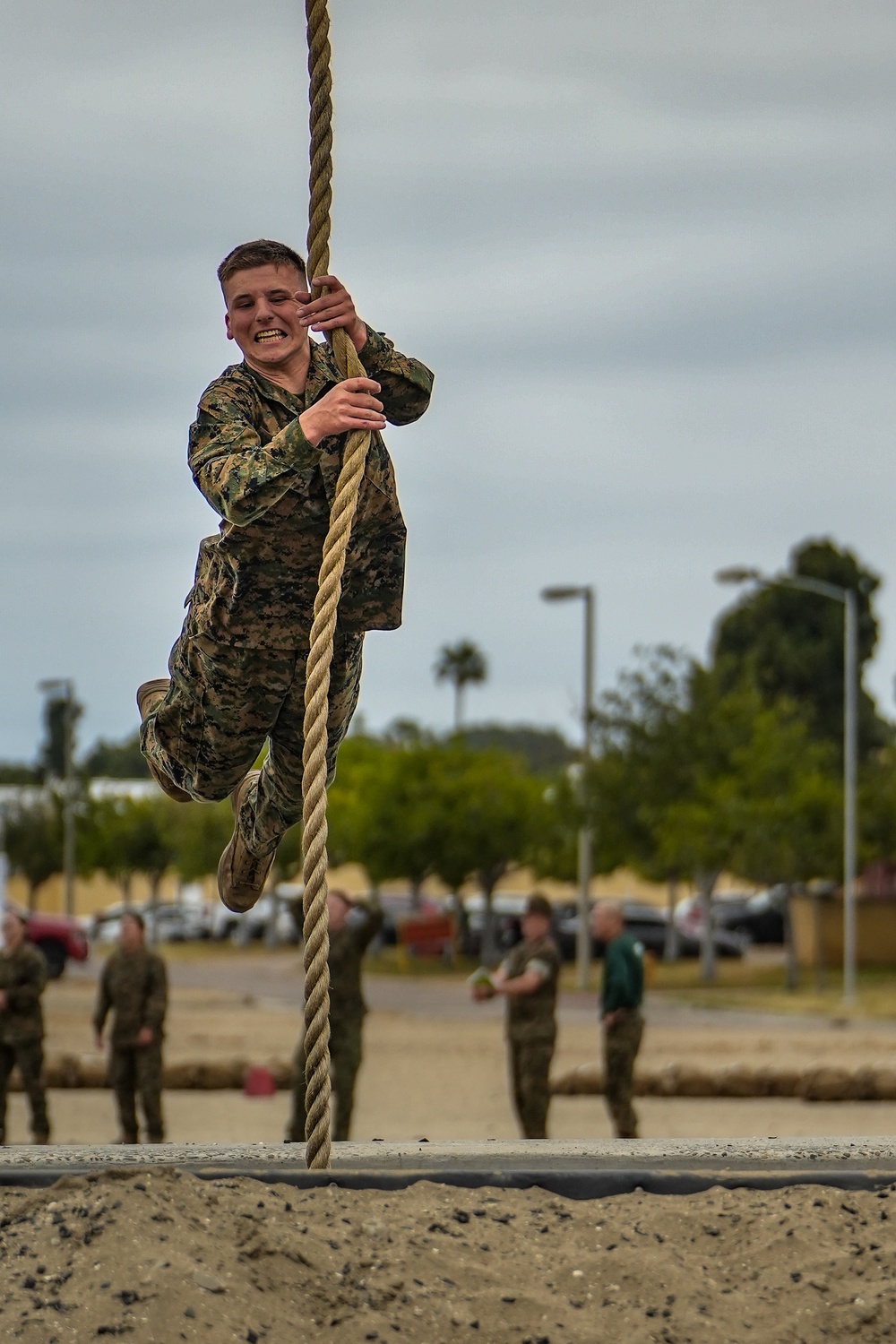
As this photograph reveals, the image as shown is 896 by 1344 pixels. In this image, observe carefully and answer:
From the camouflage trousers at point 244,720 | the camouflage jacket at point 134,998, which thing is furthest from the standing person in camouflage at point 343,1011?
the camouflage trousers at point 244,720

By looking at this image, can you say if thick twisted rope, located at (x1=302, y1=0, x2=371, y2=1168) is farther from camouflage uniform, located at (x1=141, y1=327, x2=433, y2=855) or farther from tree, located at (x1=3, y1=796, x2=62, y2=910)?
tree, located at (x1=3, y1=796, x2=62, y2=910)

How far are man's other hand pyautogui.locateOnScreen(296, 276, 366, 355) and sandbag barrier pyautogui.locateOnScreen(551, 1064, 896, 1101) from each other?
12.1 m

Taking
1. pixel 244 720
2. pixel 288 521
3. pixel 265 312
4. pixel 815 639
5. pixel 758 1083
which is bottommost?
pixel 758 1083

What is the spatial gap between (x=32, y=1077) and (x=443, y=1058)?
31.7 feet

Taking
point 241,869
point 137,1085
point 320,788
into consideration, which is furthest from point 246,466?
point 137,1085

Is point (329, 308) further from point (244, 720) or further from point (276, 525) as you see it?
point (244, 720)

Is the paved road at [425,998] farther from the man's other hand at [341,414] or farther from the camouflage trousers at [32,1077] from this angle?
the man's other hand at [341,414]

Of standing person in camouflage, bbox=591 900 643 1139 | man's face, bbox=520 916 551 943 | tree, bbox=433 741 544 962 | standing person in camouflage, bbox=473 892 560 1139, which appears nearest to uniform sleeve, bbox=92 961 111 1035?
standing person in camouflage, bbox=473 892 560 1139

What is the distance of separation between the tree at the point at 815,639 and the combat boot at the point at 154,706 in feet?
181

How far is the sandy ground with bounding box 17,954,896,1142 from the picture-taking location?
43.5ft

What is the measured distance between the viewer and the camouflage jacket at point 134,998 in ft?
39.0

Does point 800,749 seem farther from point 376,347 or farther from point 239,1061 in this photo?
point 376,347

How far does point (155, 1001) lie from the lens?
1191 cm

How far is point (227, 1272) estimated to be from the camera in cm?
326
